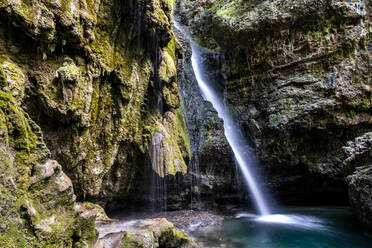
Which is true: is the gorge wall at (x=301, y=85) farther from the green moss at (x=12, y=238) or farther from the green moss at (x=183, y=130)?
the green moss at (x=12, y=238)

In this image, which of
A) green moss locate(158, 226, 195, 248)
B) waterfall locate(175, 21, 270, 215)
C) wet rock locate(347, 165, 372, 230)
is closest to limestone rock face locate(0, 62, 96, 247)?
green moss locate(158, 226, 195, 248)

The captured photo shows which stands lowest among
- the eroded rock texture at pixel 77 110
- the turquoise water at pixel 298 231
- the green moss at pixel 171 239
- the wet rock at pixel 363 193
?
the turquoise water at pixel 298 231

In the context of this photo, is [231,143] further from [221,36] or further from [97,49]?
[97,49]

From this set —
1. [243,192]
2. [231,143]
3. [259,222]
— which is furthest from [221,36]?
[259,222]

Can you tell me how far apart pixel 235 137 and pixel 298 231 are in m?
5.37

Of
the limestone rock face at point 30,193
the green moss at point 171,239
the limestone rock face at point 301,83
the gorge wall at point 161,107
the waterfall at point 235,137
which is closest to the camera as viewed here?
the limestone rock face at point 30,193

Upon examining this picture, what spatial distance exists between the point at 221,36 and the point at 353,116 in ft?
25.4

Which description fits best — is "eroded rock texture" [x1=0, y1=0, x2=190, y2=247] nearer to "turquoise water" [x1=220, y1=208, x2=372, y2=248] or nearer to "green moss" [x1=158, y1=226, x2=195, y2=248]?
"green moss" [x1=158, y1=226, x2=195, y2=248]

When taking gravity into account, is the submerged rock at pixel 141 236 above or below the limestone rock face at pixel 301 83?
below

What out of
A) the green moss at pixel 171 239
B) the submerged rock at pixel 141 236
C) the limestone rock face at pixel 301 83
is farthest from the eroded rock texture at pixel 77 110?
the limestone rock face at pixel 301 83

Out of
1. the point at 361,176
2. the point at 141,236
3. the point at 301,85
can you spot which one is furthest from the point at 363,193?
the point at 141,236

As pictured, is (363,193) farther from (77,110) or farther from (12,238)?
(12,238)

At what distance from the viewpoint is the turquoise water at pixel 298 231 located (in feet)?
24.8

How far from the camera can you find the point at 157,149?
26.8ft
